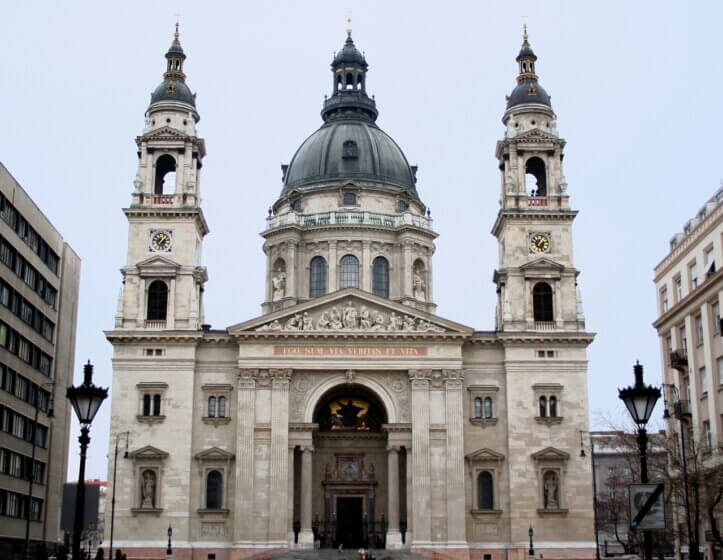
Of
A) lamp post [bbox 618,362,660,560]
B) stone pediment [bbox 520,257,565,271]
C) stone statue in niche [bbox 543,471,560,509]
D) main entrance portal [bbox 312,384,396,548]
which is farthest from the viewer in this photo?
main entrance portal [bbox 312,384,396,548]

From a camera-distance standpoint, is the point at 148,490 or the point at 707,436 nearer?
the point at 707,436

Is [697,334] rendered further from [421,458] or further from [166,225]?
[166,225]

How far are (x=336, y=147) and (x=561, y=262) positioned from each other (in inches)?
814

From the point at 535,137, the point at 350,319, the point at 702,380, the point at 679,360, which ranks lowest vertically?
the point at 702,380

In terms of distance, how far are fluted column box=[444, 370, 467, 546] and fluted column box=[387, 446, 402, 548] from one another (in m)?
3.00

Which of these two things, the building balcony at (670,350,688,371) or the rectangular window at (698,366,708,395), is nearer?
the rectangular window at (698,366,708,395)

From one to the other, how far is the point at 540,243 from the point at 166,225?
2261 centimetres

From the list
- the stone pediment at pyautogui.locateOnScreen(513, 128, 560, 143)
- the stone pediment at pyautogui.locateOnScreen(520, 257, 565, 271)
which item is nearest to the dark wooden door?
the stone pediment at pyautogui.locateOnScreen(520, 257, 565, 271)

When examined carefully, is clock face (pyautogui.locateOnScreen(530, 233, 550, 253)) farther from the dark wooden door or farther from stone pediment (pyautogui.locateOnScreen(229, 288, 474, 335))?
the dark wooden door

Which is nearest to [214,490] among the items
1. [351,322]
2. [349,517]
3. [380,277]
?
[349,517]

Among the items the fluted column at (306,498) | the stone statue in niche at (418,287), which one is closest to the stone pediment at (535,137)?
the stone statue in niche at (418,287)

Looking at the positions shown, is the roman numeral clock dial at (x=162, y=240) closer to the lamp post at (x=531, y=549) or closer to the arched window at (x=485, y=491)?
the arched window at (x=485, y=491)

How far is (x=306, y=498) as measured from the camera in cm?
5919

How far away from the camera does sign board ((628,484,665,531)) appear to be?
19.0 meters
